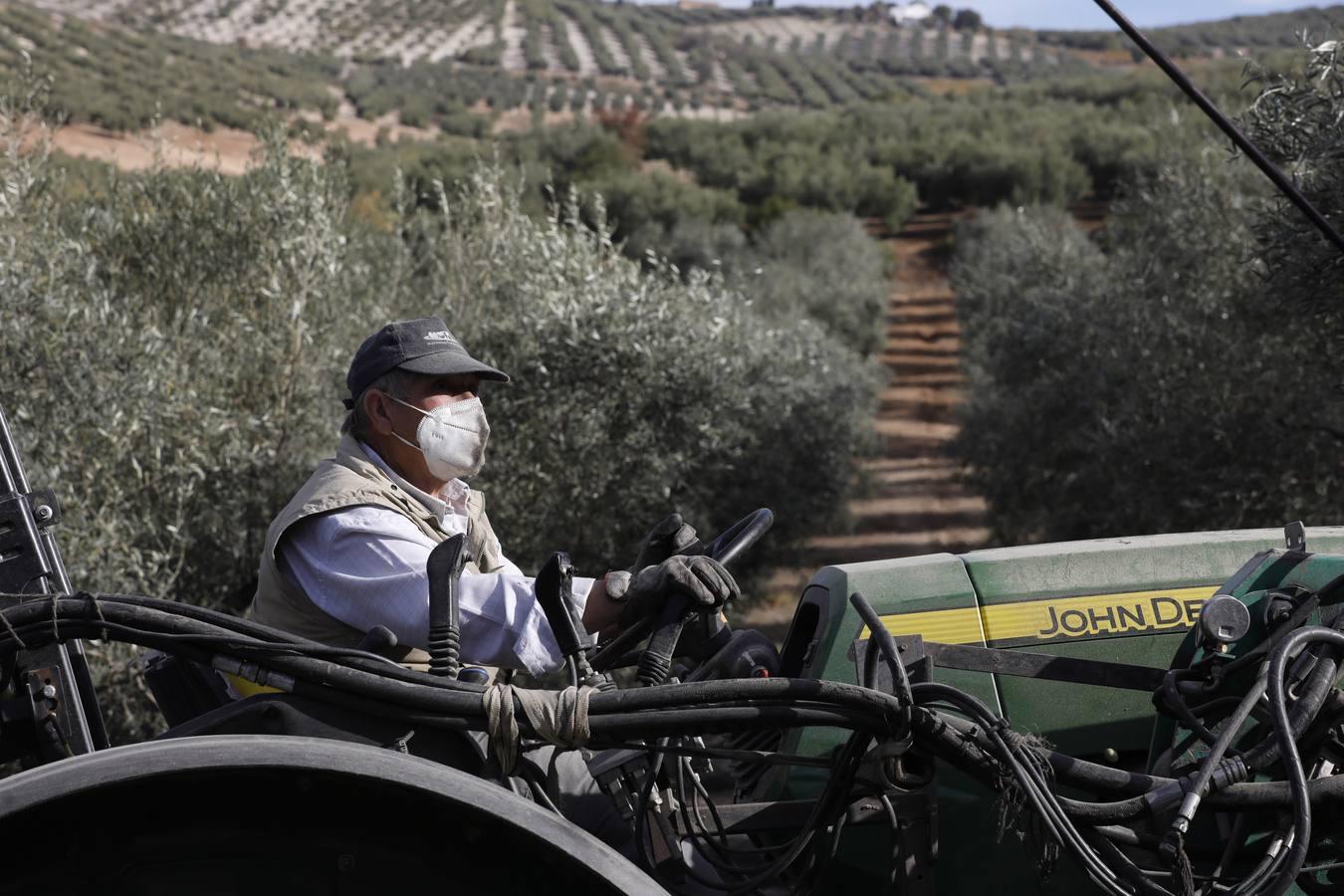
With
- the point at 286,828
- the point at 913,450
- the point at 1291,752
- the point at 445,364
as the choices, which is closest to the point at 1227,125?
the point at 1291,752

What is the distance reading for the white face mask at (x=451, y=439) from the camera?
3.27 meters

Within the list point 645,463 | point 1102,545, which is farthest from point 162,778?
point 645,463

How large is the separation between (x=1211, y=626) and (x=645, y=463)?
9.16 metres

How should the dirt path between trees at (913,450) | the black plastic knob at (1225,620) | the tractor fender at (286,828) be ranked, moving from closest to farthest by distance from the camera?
the tractor fender at (286,828) < the black plastic knob at (1225,620) < the dirt path between trees at (913,450)

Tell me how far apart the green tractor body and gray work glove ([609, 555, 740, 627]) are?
463 mm

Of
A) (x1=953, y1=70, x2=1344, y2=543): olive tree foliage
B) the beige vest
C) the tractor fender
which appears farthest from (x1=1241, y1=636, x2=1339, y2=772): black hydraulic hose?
(x1=953, y1=70, x2=1344, y2=543): olive tree foliage

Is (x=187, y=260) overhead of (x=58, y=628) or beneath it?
beneath

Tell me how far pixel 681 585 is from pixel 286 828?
0.88 meters

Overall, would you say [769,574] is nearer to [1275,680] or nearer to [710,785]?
[710,785]

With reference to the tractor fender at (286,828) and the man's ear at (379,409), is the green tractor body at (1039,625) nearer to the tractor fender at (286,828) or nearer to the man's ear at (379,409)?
the tractor fender at (286,828)

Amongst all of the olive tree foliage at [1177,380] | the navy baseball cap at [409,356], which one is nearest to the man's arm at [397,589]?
the navy baseball cap at [409,356]

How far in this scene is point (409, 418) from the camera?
3285 mm

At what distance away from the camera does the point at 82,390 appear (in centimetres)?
880

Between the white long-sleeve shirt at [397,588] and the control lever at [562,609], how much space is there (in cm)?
18
